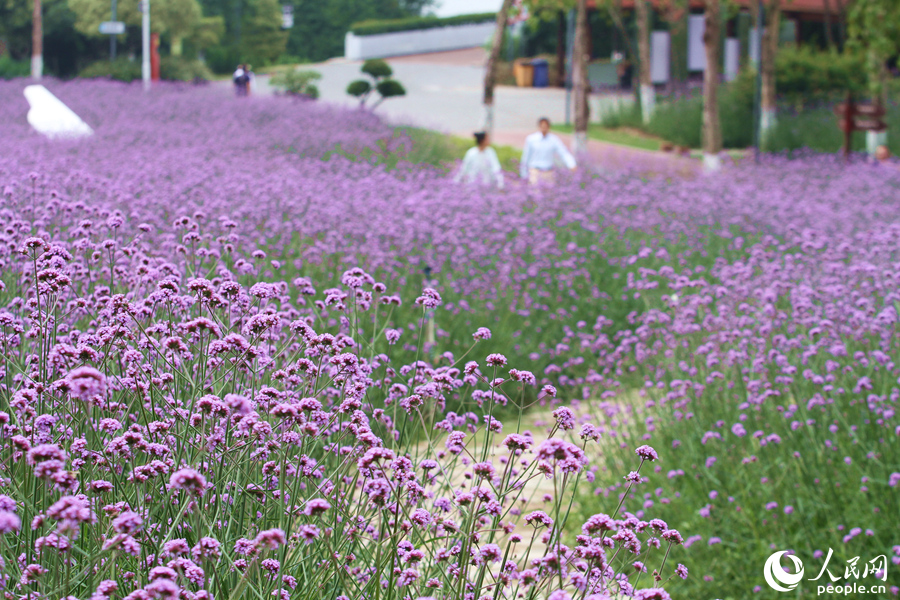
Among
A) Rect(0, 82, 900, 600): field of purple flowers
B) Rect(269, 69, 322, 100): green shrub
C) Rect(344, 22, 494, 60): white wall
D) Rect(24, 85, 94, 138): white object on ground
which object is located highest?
Rect(344, 22, 494, 60): white wall

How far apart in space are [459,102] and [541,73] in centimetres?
716

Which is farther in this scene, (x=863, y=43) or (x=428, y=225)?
(x=863, y=43)

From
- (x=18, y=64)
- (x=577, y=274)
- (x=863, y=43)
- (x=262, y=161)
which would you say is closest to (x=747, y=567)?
(x=577, y=274)

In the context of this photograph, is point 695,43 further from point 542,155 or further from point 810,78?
point 542,155

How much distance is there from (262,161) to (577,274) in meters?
6.11

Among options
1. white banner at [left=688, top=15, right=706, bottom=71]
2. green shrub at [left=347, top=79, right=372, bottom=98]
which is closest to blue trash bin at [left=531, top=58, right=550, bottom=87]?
A: white banner at [left=688, top=15, right=706, bottom=71]

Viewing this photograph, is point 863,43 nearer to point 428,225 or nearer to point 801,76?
point 801,76

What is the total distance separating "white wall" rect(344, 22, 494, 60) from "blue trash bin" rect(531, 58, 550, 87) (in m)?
17.0

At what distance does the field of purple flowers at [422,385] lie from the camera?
2064 mm

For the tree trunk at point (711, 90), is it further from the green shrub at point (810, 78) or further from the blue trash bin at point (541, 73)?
the blue trash bin at point (541, 73)

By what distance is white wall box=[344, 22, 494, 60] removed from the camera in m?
54.7

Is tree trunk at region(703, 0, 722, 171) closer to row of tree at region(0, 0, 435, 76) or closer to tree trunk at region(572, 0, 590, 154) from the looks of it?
tree trunk at region(572, 0, 590, 154)

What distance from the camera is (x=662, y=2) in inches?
1121

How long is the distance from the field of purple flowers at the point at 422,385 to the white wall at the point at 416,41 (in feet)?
144
